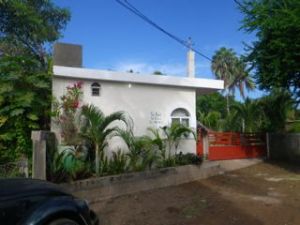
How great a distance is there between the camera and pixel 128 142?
11.7 m

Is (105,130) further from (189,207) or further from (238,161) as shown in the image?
(238,161)

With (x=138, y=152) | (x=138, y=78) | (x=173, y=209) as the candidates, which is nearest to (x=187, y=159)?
(x=138, y=152)

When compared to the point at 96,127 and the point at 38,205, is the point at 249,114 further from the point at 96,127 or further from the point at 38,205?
the point at 38,205

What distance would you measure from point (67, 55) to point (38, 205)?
8322mm

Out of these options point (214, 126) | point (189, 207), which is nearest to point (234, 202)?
point (189, 207)

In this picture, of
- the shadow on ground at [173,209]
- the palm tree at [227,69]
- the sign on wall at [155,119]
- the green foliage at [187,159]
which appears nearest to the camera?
the shadow on ground at [173,209]

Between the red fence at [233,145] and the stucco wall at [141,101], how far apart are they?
1.41 meters

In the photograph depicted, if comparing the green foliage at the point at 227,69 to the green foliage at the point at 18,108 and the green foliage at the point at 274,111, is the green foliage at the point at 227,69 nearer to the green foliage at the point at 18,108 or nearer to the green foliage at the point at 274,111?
the green foliage at the point at 274,111

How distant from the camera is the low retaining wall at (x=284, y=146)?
17578mm

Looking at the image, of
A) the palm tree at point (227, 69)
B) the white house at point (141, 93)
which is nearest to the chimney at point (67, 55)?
the white house at point (141, 93)

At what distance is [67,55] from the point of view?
12328 millimetres

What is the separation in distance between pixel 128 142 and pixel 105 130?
77 centimetres

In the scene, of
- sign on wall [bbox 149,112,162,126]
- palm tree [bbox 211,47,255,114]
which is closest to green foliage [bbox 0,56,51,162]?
sign on wall [bbox 149,112,162,126]

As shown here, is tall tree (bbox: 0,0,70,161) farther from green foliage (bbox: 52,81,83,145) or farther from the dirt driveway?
the dirt driveway
